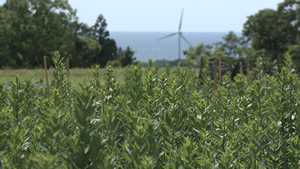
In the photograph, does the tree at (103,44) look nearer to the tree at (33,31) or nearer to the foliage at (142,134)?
the tree at (33,31)

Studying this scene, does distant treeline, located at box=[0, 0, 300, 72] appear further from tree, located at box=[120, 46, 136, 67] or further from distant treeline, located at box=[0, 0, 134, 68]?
tree, located at box=[120, 46, 136, 67]

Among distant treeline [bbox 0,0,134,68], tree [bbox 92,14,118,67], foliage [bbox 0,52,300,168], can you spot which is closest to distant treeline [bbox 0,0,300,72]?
distant treeline [bbox 0,0,134,68]

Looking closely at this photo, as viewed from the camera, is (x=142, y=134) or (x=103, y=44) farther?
(x=103, y=44)

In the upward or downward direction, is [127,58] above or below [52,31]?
below

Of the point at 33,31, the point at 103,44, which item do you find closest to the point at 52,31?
the point at 33,31

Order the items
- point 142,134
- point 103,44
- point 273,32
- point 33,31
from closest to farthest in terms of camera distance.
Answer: point 142,134, point 33,31, point 273,32, point 103,44

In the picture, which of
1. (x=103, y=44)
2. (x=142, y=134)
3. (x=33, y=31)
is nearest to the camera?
(x=142, y=134)

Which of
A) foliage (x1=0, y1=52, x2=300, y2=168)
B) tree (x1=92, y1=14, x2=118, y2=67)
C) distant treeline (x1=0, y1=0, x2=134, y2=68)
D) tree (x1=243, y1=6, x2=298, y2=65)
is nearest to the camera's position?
foliage (x1=0, y1=52, x2=300, y2=168)

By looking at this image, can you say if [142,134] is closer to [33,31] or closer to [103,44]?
[33,31]

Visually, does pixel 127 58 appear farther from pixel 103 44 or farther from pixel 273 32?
pixel 273 32

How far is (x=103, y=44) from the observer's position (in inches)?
2623

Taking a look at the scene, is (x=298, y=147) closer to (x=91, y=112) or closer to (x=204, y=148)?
(x=204, y=148)

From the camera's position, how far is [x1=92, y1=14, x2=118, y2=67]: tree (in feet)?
213

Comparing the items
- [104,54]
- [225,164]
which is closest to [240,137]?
[225,164]
